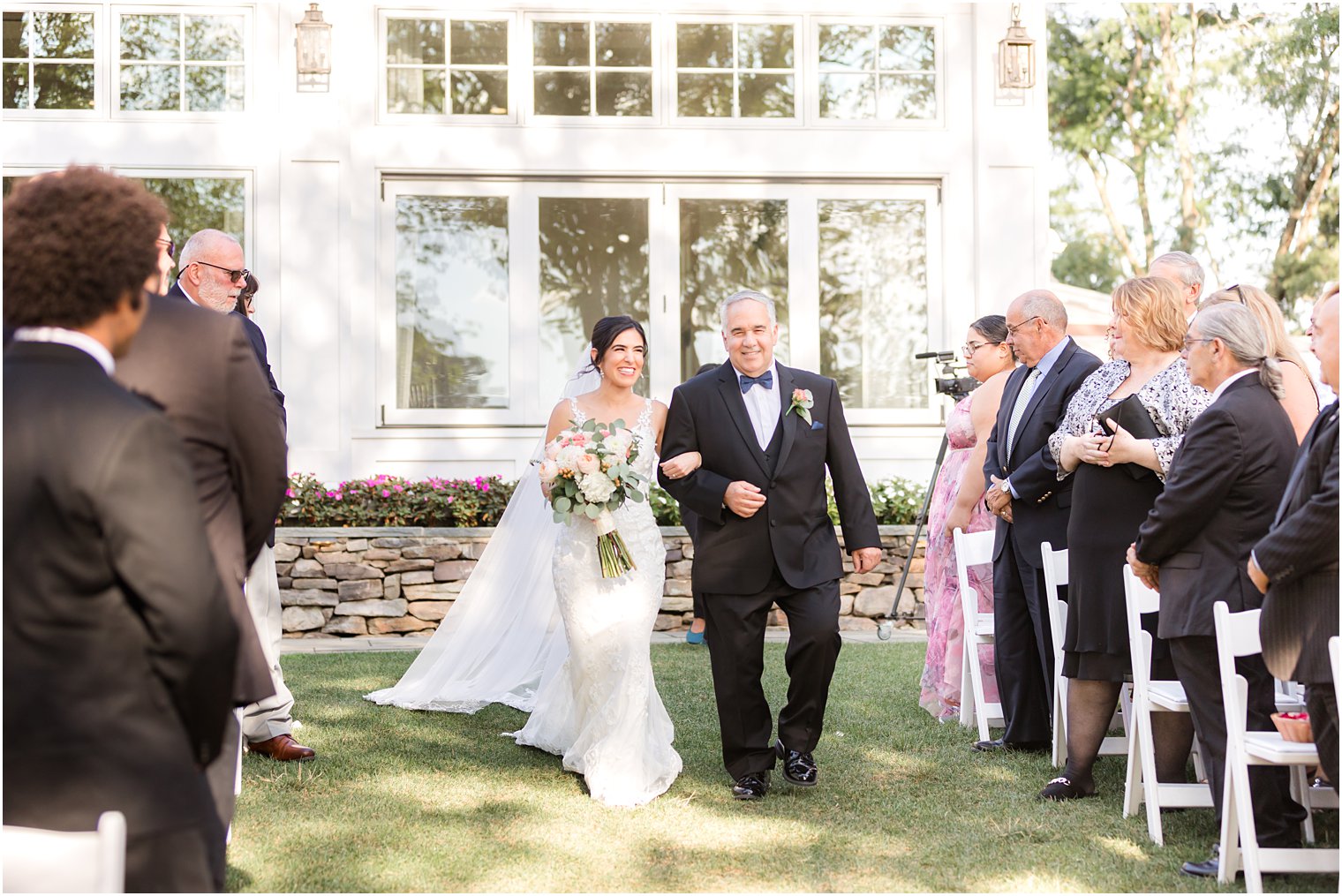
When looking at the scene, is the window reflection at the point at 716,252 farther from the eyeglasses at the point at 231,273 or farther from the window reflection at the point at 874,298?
the eyeglasses at the point at 231,273

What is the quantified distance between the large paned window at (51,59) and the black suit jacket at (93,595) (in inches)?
444

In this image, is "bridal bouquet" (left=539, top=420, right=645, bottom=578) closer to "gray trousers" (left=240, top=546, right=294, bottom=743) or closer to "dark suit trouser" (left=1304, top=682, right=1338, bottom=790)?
"gray trousers" (left=240, top=546, right=294, bottom=743)

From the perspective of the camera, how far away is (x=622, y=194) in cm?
1259

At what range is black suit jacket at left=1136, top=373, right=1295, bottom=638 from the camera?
4516 mm

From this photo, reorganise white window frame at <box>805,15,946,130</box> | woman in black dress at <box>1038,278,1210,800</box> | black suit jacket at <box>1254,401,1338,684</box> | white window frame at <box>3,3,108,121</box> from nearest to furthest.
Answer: black suit jacket at <box>1254,401,1338,684</box> → woman in black dress at <box>1038,278,1210,800</box> → white window frame at <box>3,3,108,121</box> → white window frame at <box>805,15,946,130</box>

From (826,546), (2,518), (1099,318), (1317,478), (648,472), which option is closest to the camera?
(2,518)

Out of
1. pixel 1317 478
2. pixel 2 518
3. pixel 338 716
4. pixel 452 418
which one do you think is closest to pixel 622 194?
pixel 452 418

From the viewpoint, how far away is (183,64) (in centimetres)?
1220

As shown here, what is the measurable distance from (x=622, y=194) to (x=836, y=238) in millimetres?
2201

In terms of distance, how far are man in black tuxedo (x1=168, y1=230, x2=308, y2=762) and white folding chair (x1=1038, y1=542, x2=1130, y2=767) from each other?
3.57 meters

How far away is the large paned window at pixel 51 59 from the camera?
12.1 metres

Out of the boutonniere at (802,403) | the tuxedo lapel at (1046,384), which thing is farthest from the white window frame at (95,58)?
the tuxedo lapel at (1046,384)

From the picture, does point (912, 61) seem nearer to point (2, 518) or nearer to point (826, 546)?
point (826, 546)

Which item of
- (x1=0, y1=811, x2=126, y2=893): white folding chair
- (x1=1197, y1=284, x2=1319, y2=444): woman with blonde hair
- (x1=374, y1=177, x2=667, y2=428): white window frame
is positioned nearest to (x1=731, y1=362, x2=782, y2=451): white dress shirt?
(x1=1197, y1=284, x2=1319, y2=444): woman with blonde hair
